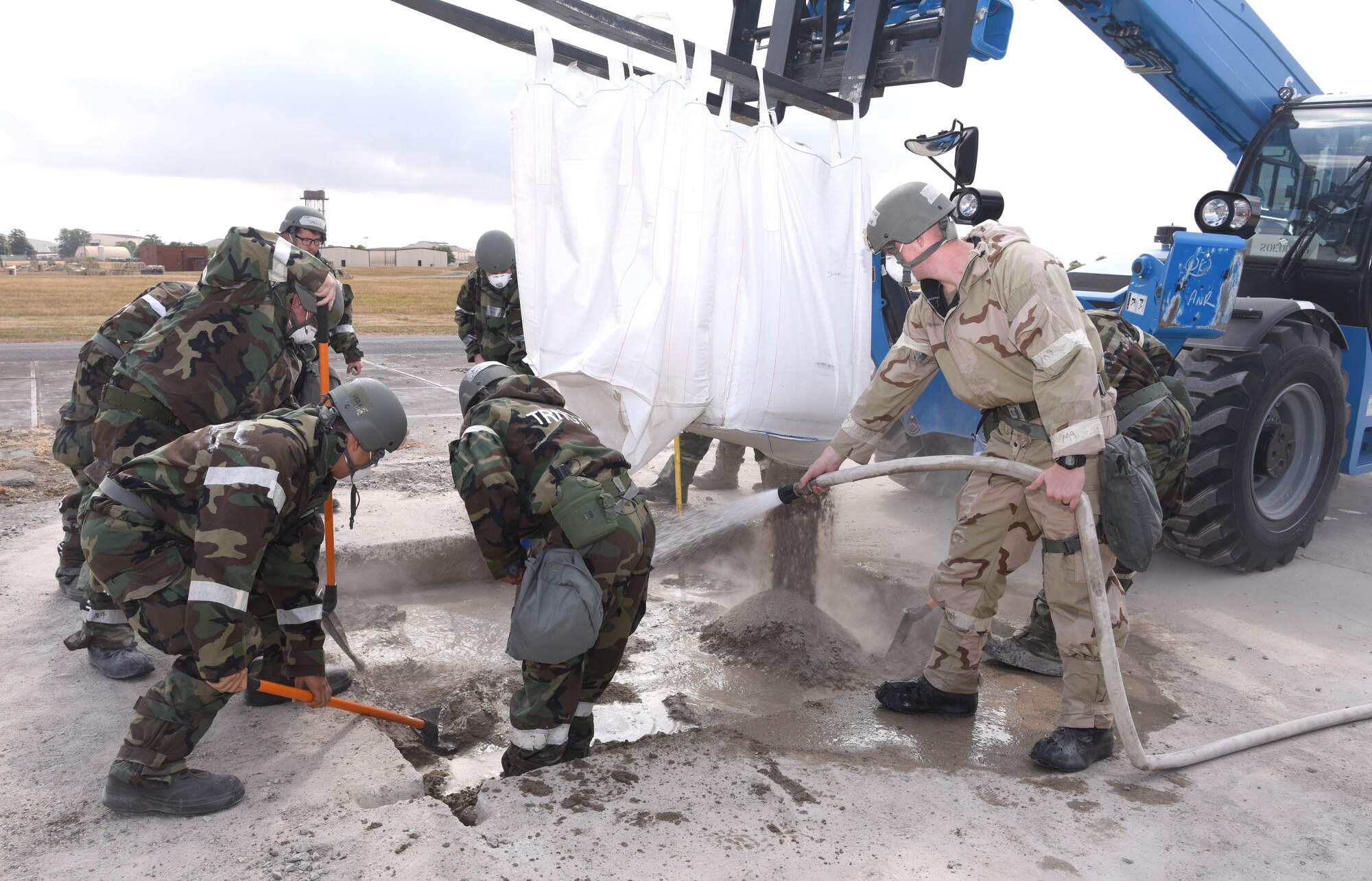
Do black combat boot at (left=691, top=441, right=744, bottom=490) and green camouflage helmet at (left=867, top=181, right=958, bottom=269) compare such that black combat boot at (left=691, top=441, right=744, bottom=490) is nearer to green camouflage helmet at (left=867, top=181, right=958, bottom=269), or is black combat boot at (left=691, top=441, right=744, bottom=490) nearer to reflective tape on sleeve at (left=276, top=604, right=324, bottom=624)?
green camouflage helmet at (left=867, top=181, right=958, bottom=269)

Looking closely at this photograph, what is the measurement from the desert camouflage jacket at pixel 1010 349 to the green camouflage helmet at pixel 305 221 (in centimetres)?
323

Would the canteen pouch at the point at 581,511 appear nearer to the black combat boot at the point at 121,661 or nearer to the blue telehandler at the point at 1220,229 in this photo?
the blue telehandler at the point at 1220,229

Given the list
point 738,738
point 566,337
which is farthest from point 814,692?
point 566,337

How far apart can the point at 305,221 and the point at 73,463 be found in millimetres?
1698

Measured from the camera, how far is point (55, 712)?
3.10m

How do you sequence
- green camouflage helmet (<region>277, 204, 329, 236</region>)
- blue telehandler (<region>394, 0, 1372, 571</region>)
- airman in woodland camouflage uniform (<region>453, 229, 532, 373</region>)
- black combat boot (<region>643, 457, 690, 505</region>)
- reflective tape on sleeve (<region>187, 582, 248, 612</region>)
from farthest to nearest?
black combat boot (<region>643, 457, 690, 505</region>)
airman in woodland camouflage uniform (<region>453, 229, 532, 373</region>)
green camouflage helmet (<region>277, 204, 329, 236</region>)
blue telehandler (<region>394, 0, 1372, 571</region>)
reflective tape on sleeve (<region>187, 582, 248, 612</region>)

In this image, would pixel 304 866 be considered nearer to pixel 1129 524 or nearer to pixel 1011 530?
pixel 1011 530

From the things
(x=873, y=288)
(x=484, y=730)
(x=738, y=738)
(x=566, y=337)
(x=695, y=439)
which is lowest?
(x=484, y=730)

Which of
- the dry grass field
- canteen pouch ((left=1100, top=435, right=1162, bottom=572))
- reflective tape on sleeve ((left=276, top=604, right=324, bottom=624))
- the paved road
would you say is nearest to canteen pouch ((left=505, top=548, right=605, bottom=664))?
reflective tape on sleeve ((left=276, top=604, right=324, bottom=624))

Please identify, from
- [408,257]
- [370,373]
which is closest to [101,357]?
[370,373]

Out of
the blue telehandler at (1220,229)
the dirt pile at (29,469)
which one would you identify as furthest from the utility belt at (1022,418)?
the dirt pile at (29,469)

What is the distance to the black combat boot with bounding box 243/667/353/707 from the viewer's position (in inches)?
127

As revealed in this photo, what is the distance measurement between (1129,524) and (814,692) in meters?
1.42

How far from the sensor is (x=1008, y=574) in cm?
324
